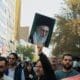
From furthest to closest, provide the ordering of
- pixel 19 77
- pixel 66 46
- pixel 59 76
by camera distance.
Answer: pixel 66 46 < pixel 19 77 < pixel 59 76

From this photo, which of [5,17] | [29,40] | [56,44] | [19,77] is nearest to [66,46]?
[56,44]

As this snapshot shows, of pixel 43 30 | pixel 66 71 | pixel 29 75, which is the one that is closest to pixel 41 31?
pixel 43 30

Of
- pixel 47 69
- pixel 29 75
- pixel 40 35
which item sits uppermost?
pixel 40 35

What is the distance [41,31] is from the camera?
217 inches

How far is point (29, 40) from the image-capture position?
18.1 feet

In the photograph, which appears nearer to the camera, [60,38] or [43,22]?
[43,22]

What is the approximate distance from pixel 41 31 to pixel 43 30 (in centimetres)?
3

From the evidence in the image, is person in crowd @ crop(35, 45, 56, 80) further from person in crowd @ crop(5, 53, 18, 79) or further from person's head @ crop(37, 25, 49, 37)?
person in crowd @ crop(5, 53, 18, 79)

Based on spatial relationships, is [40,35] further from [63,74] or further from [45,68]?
[63,74]

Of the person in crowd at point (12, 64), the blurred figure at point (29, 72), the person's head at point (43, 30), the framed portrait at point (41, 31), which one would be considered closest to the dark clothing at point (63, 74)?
the framed portrait at point (41, 31)

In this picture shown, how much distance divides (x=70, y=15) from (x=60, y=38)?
40.0 inches

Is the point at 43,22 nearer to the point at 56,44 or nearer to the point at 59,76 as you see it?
the point at 59,76

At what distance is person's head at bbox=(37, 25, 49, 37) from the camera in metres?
5.51

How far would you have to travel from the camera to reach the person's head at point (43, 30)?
5510 mm
